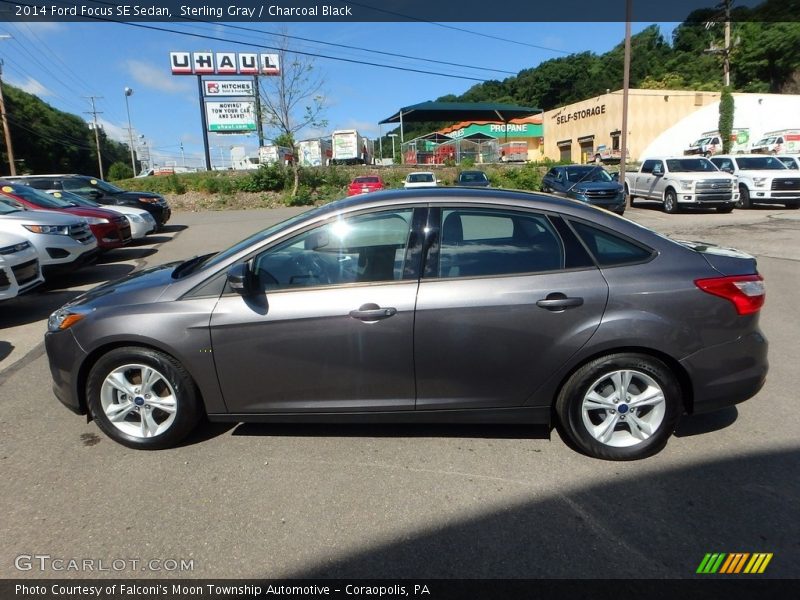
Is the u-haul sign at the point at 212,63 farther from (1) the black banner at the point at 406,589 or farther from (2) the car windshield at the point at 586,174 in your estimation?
(1) the black banner at the point at 406,589

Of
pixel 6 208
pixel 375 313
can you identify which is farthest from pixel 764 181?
Answer: pixel 6 208

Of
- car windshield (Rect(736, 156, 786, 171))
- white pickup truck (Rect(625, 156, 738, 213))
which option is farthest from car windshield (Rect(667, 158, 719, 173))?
car windshield (Rect(736, 156, 786, 171))

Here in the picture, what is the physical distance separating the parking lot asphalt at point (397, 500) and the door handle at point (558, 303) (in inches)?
37.5

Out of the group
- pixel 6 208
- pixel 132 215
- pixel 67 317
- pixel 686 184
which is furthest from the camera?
pixel 686 184

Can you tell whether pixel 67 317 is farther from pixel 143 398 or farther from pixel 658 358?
pixel 658 358

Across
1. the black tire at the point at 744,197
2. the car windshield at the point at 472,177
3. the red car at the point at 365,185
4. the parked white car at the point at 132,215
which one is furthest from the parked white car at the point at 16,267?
the black tire at the point at 744,197

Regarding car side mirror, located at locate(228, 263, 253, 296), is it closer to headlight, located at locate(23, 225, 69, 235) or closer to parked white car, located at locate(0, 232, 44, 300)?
parked white car, located at locate(0, 232, 44, 300)

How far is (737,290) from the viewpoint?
3154 millimetres

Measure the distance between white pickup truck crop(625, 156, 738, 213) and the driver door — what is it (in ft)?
57.7

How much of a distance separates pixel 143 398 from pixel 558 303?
8.60 ft

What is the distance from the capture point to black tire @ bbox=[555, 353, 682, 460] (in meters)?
3.14

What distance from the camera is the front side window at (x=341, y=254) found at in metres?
3.25

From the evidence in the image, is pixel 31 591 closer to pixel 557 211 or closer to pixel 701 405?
pixel 557 211

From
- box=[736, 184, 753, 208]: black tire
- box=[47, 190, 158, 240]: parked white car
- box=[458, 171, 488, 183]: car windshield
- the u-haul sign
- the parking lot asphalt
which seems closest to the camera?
the parking lot asphalt
